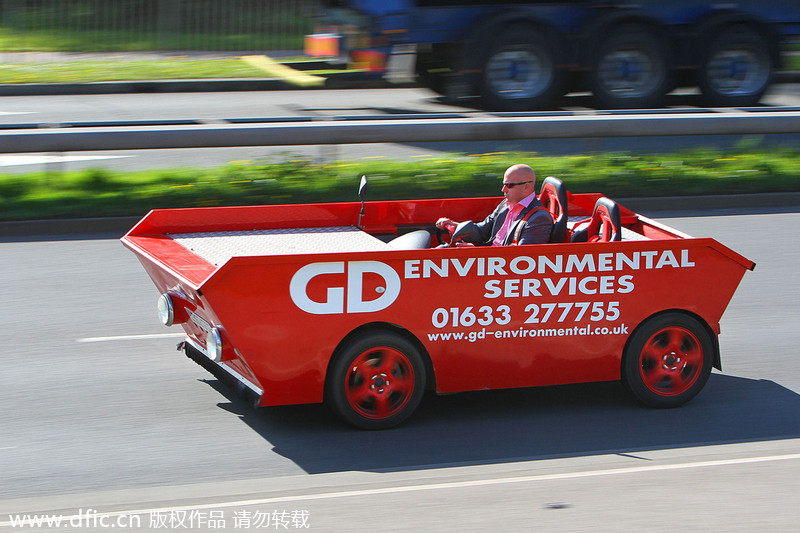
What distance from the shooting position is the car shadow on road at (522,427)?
19.5ft

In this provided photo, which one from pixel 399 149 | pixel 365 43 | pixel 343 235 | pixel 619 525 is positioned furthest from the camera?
pixel 365 43

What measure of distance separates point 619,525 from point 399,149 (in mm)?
9927

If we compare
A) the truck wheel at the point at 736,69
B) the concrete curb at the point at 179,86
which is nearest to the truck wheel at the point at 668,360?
the truck wheel at the point at 736,69

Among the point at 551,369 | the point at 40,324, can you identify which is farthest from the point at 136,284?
the point at 551,369

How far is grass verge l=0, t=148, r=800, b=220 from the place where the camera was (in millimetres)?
11523

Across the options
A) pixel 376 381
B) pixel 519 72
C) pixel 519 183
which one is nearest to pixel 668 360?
pixel 519 183

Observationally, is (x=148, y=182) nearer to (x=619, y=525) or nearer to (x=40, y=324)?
(x=40, y=324)

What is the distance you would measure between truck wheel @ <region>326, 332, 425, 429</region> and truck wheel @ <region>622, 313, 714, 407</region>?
1310 millimetres

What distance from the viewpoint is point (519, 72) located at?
16.9 metres

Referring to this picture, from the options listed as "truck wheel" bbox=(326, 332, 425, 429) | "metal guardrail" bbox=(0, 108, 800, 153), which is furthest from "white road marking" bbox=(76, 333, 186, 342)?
"metal guardrail" bbox=(0, 108, 800, 153)

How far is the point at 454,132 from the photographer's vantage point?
12516mm

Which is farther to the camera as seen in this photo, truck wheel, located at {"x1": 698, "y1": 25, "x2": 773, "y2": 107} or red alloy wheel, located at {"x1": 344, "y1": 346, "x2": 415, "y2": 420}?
truck wheel, located at {"x1": 698, "y1": 25, "x2": 773, "y2": 107}

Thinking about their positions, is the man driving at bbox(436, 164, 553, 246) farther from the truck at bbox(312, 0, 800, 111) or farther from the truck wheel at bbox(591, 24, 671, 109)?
the truck wheel at bbox(591, 24, 671, 109)

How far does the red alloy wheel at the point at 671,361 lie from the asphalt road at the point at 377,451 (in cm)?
18
